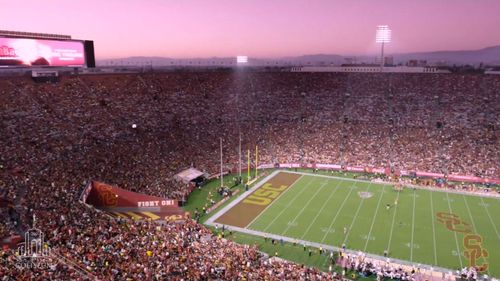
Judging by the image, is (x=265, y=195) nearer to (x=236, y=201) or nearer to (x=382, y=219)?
(x=236, y=201)

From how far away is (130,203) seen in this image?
24.7 metres

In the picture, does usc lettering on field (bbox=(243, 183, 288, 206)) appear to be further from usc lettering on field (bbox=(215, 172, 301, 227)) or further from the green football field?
the green football field

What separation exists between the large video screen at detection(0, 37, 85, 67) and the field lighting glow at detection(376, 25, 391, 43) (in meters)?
33.5

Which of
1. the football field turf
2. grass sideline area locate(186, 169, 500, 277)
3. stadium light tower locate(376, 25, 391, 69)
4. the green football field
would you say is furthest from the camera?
stadium light tower locate(376, 25, 391, 69)

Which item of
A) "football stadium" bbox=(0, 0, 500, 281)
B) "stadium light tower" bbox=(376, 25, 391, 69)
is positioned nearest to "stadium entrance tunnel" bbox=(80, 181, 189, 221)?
"football stadium" bbox=(0, 0, 500, 281)

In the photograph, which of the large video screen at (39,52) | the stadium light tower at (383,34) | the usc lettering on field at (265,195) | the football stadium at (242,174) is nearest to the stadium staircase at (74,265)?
the football stadium at (242,174)

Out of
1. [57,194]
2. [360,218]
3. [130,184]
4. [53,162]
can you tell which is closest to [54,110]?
[53,162]

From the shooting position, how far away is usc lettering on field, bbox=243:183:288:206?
27.7 metres

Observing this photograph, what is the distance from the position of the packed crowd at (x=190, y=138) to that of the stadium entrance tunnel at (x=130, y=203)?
1.34 metres

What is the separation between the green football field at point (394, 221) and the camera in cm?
2020

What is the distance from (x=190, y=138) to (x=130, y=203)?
13.5 metres

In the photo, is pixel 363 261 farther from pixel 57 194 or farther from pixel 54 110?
pixel 54 110

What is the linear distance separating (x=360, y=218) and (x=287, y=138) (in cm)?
1731

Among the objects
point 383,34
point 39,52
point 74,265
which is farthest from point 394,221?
point 383,34
